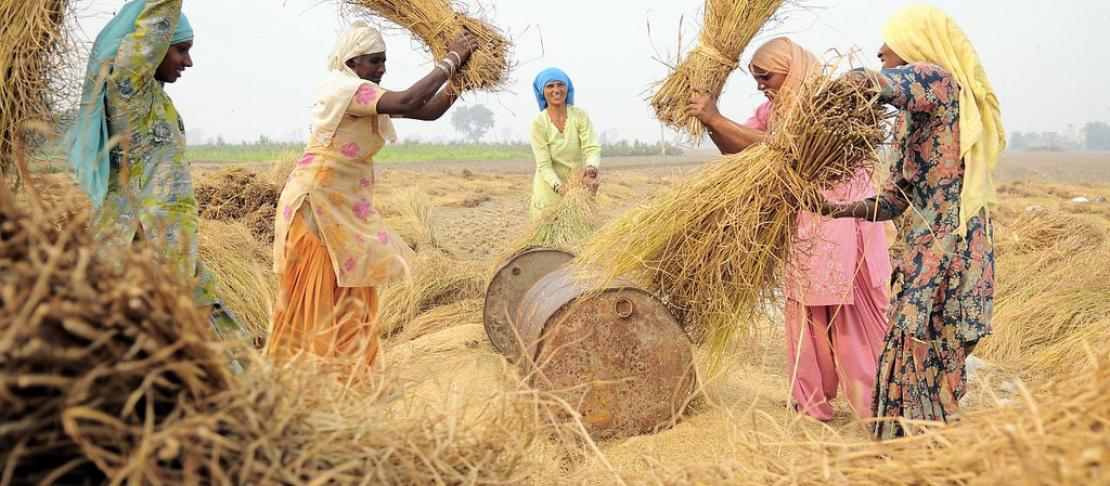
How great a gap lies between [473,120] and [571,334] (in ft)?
325

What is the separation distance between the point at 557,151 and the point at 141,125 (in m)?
3.39

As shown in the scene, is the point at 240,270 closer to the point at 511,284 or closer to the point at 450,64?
the point at 511,284

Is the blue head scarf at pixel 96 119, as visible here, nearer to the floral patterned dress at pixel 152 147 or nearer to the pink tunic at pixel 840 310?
the floral patterned dress at pixel 152 147

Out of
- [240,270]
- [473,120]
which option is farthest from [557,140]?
[473,120]

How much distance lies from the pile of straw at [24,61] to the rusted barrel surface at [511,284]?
2.39 m

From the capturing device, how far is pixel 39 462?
107 cm

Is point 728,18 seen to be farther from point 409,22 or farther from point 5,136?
point 5,136

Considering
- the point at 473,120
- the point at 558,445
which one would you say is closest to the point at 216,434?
the point at 558,445

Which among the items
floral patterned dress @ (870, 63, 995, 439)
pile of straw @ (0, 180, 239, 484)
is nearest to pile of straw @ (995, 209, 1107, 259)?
floral patterned dress @ (870, 63, 995, 439)

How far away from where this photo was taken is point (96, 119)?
9.90 ft

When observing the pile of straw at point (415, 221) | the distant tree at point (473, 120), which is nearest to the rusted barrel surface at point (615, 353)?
the pile of straw at point (415, 221)

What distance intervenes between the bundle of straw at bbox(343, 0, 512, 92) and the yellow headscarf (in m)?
1.65

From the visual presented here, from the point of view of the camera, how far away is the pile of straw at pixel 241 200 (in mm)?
6715

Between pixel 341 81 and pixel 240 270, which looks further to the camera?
pixel 240 270
